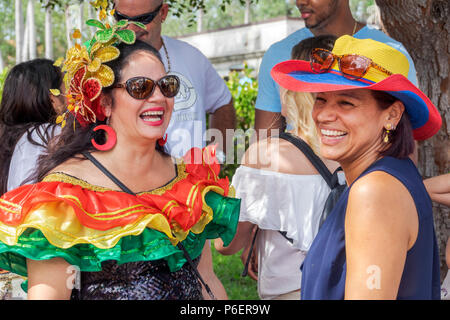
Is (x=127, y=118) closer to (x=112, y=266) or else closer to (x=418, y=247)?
(x=112, y=266)

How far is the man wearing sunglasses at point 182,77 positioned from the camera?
400 cm

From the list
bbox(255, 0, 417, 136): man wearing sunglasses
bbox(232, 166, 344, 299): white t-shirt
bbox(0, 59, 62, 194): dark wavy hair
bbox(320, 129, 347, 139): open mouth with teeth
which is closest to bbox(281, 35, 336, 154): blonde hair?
bbox(232, 166, 344, 299): white t-shirt

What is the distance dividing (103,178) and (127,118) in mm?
279

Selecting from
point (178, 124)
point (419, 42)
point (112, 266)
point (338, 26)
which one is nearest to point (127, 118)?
point (112, 266)

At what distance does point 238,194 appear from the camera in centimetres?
296

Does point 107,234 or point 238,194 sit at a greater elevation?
point 238,194

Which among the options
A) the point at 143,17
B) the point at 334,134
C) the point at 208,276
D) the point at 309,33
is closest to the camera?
the point at 334,134

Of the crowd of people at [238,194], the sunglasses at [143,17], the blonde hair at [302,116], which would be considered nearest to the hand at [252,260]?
the crowd of people at [238,194]

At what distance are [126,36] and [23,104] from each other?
1.65 metres

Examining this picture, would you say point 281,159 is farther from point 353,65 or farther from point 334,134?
point 353,65

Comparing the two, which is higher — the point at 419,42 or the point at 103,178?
the point at 419,42

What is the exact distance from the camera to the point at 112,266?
2.22m

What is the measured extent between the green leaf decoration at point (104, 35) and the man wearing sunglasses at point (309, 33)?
164cm

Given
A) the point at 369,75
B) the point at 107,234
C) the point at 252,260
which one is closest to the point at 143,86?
the point at 107,234
